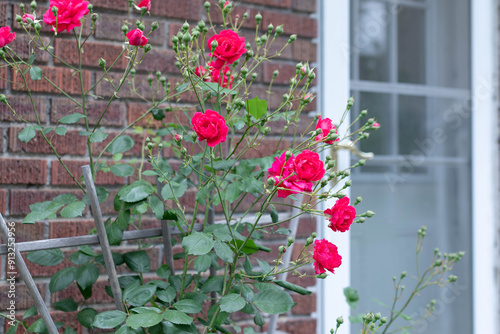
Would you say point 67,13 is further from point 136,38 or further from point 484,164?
point 484,164

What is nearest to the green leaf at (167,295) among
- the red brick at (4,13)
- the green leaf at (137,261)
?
the green leaf at (137,261)

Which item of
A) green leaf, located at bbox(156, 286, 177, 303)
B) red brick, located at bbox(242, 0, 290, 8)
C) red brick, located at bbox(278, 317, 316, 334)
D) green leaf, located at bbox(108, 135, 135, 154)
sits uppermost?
red brick, located at bbox(242, 0, 290, 8)

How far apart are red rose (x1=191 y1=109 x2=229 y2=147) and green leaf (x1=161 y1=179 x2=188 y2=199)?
15cm

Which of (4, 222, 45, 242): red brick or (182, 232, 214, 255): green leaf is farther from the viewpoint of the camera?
(4, 222, 45, 242): red brick

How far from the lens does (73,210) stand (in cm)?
115

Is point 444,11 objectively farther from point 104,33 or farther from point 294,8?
point 104,33

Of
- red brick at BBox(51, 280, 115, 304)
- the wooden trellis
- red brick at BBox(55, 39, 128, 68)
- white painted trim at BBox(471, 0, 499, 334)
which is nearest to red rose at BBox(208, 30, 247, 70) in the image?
the wooden trellis

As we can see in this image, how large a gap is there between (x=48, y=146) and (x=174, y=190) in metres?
0.53

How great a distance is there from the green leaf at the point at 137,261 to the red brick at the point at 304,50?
0.90 m

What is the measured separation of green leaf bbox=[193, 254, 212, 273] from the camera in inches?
44.9

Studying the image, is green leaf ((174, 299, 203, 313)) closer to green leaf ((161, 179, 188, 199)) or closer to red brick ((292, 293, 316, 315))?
green leaf ((161, 179, 188, 199))

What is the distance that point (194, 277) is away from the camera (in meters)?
1.32

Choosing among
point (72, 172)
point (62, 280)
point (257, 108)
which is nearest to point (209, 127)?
point (257, 108)

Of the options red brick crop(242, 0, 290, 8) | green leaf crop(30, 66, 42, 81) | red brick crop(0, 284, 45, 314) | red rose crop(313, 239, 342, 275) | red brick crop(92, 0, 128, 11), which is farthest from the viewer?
red brick crop(242, 0, 290, 8)
